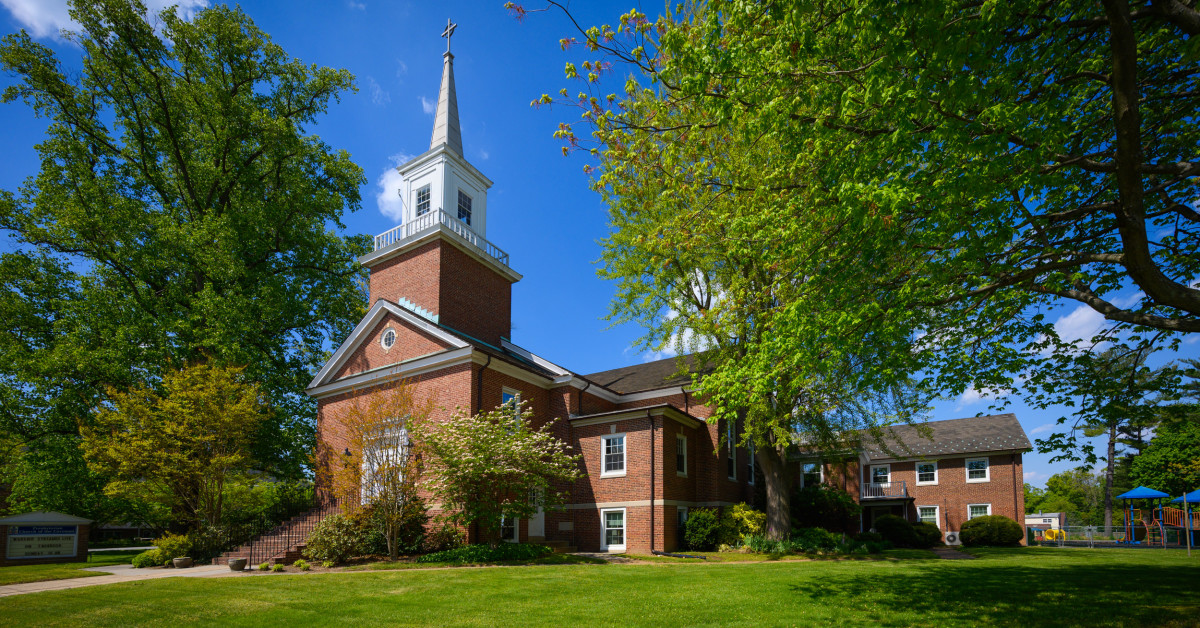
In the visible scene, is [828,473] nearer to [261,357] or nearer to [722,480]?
[722,480]

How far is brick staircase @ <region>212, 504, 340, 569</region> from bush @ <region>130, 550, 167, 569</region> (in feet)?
4.75

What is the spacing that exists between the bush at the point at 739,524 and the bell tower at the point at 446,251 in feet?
37.6

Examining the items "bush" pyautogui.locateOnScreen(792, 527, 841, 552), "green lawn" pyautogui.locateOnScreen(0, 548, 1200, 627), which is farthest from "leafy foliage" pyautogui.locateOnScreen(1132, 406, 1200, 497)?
"green lawn" pyautogui.locateOnScreen(0, 548, 1200, 627)

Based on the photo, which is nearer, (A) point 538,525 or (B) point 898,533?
(A) point 538,525

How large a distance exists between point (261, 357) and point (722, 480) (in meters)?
19.4

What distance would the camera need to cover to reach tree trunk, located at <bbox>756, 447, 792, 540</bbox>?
2053cm

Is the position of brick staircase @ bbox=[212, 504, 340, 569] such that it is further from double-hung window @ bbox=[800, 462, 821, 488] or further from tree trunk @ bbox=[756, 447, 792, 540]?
double-hung window @ bbox=[800, 462, 821, 488]

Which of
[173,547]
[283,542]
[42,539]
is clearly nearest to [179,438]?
[173,547]

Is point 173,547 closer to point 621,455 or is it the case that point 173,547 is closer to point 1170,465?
point 621,455

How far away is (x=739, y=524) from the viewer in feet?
68.4

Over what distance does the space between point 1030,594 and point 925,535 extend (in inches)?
776

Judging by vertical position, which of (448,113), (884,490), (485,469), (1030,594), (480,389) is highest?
(448,113)

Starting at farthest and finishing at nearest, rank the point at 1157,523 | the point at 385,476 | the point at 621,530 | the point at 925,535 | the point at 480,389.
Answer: the point at 1157,523
the point at 925,535
the point at 621,530
the point at 480,389
the point at 385,476

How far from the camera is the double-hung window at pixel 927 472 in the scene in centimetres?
3462
